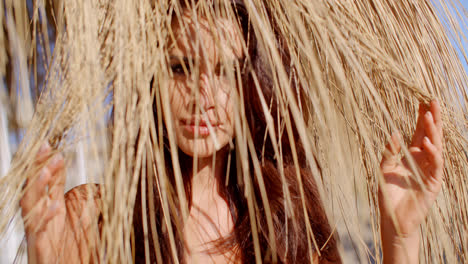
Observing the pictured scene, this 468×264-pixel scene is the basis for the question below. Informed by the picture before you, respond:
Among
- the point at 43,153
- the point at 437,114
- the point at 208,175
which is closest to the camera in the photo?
the point at 43,153

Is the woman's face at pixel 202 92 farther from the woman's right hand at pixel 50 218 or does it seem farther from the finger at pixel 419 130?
the finger at pixel 419 130

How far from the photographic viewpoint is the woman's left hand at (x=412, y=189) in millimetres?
575

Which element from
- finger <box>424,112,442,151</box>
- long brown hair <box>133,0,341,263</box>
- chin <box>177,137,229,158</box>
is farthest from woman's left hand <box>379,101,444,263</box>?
chin <box>177,137,229,158</box>

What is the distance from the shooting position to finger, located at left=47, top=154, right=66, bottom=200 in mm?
470

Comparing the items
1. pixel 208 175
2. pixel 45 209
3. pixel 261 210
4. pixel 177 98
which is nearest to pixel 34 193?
pixel 45 209

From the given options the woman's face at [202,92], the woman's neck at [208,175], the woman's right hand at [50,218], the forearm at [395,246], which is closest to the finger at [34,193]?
the woman's right hand at [50,218]

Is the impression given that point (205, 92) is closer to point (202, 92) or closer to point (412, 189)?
point (202, 92)

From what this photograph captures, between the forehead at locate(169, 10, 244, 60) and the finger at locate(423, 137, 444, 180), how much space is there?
0.30 m

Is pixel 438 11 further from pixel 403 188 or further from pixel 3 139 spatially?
pixel 3 139

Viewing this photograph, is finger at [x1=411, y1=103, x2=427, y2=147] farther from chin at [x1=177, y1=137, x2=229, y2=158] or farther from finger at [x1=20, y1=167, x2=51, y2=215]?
finger at [x1=20, y1=167, x2=51, y2=215]

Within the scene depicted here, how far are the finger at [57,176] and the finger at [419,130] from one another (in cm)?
48

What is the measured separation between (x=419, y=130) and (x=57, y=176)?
494 mm

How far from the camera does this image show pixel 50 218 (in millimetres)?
515

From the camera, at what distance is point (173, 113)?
0.61 metres
